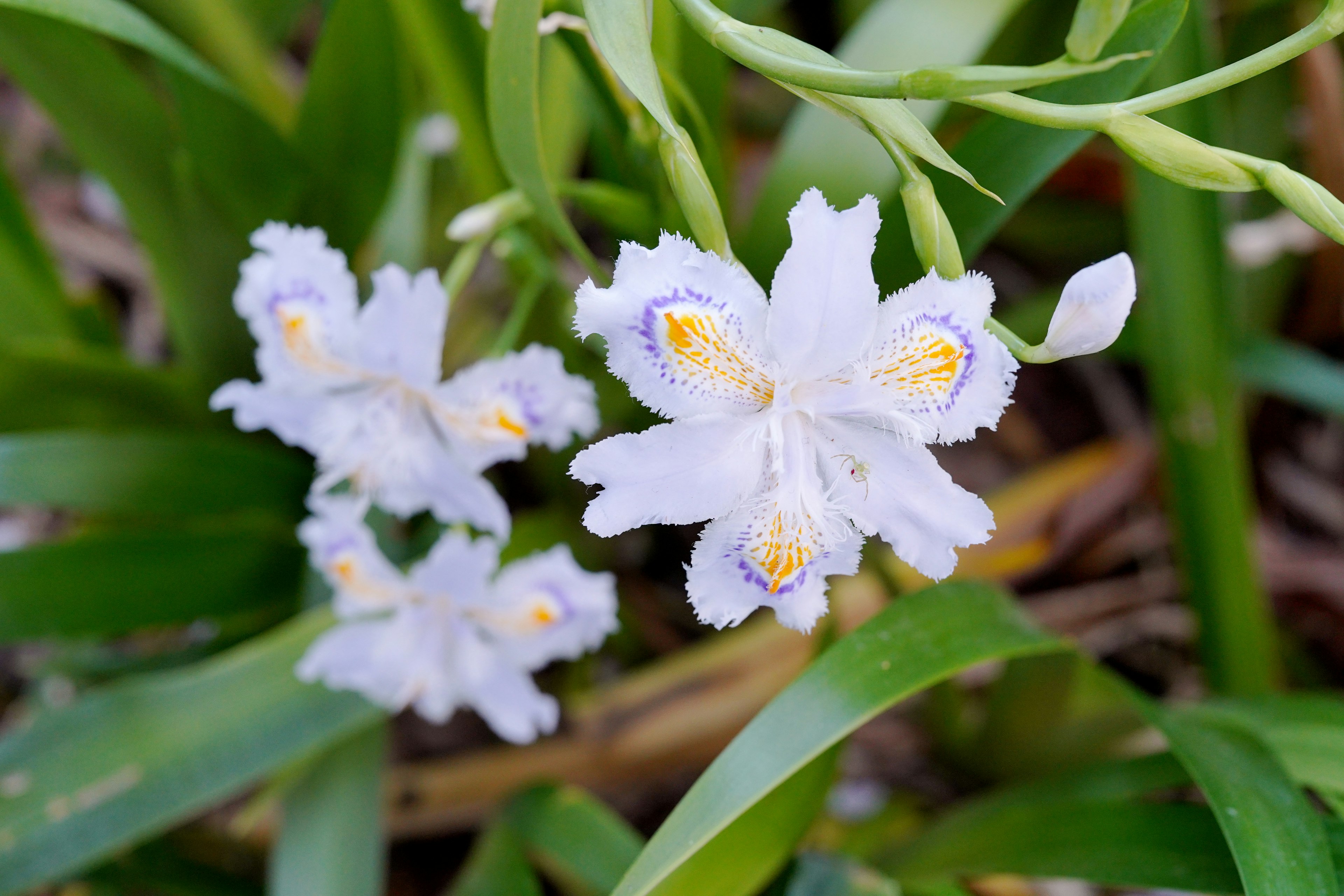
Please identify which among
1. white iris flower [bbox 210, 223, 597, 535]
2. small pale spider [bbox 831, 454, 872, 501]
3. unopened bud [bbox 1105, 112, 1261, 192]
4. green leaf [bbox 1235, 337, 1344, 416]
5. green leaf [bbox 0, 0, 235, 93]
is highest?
green leaf [bbox 1235, 337, 1344, 416]

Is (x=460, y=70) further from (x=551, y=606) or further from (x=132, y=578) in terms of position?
(x=132, y=578)

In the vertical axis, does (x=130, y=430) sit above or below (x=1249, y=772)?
below

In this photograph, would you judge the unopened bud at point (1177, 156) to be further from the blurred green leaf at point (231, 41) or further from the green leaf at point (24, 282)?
the green leaf at point (24, 282)

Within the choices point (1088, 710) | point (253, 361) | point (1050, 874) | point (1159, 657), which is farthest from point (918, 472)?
point (1159, 657)

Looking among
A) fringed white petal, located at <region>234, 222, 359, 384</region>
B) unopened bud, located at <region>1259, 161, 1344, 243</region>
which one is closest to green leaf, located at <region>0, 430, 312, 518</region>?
fringed white petal, located at <region>234, 222, 359, 384</region>

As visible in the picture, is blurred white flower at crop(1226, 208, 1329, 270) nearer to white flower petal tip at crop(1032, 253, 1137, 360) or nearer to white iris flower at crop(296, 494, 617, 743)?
white flower petal tip at crop(1032, 253, 1137, 360)

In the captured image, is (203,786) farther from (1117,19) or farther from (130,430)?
(1117,19)
